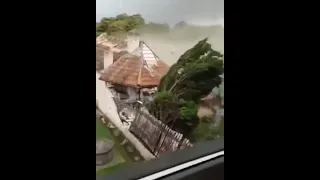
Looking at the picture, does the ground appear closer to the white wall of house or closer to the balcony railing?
the balcony railing

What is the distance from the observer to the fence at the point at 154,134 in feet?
4.40

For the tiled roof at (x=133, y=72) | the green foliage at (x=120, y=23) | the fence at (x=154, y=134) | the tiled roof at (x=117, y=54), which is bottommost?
the fence at (x=154, y=134)

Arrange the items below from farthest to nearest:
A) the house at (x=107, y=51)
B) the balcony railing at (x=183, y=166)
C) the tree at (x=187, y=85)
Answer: the tree at (x=187, y=85)
the balcony railing at (x=183, y=166)
the house at (x=107, y=51)

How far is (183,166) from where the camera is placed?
4.36 ft

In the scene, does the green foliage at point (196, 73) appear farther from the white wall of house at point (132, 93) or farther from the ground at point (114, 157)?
the ground at point (114, 157)

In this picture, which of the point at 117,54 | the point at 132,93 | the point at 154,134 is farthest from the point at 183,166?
the point at 117,54

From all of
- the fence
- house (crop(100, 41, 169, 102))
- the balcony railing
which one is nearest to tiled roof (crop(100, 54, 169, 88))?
house (crop(100, 41, 169, 102))

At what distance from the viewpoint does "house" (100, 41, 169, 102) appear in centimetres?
129

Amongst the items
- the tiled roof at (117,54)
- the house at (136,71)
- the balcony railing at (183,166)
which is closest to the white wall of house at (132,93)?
the house at (136,71)

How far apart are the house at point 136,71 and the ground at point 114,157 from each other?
15cm

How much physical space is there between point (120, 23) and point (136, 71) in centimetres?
17
